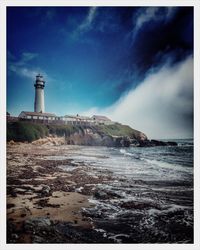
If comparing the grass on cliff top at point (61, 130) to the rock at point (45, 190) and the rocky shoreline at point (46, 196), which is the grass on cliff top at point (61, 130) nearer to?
the rocky shoreline at point (46, 196)

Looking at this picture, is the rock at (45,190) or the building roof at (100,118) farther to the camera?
the building roof at (100,118)

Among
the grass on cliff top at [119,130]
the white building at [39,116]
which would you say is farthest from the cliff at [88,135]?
the white building at [39,116]

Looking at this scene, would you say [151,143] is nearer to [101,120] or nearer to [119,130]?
[119,130]

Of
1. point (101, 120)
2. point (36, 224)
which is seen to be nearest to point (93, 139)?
point (101, 120)

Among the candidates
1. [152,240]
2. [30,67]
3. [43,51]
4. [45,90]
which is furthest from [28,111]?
[152,240]

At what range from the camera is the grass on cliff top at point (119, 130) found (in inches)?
186

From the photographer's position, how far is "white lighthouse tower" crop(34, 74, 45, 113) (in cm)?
457

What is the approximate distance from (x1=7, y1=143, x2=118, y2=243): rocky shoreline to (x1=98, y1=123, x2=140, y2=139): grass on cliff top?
2.22 feet

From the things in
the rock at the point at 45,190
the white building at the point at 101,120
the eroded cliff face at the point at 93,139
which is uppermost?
the white building at the point at 101,120

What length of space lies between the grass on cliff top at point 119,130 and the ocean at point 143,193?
0.28 meters

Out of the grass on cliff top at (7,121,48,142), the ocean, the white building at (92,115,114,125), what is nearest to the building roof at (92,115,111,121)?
the white building at (92,115,114,125)

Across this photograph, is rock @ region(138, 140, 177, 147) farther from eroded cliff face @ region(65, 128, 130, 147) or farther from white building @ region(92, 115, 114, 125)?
white building @ region(92, 115, 114, 125)

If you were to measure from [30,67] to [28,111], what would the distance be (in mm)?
739

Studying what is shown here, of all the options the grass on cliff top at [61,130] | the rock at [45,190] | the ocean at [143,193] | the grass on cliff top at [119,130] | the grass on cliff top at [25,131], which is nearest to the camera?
the ocean at [143,193]
